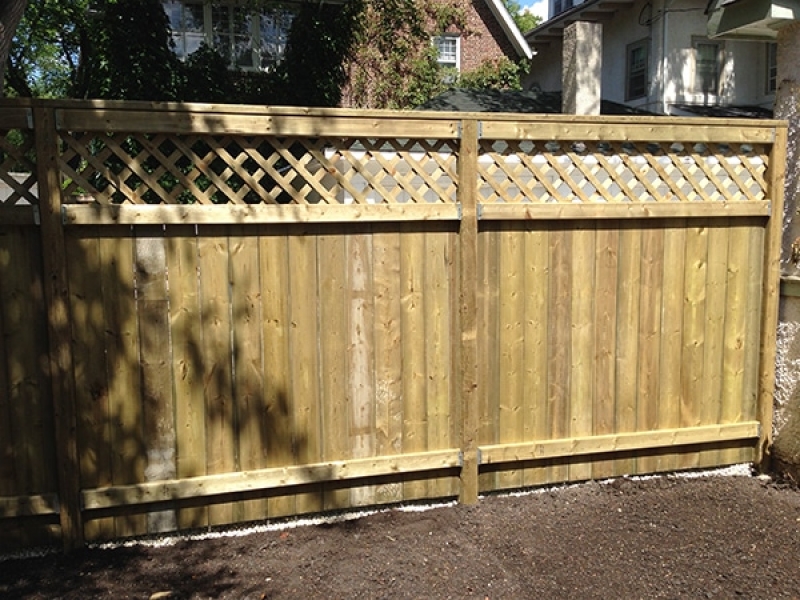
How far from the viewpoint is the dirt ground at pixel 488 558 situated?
2.94 meters

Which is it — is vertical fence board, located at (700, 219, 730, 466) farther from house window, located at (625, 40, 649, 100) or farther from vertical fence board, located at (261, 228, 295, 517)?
house window, located at (625, 40, 649, 100)

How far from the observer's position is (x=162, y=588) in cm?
294

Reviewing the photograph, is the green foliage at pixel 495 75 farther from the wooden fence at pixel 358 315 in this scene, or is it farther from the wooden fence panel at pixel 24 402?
the wooden fence panel at pixel 24 402

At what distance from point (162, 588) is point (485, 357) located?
6.36 ft

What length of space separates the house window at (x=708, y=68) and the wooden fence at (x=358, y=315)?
33.6ft

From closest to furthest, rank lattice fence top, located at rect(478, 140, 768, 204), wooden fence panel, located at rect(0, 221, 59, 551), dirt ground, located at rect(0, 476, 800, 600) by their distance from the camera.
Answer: dirt ground, located at rect(0, 476, 800, 600)
wooden fence panel, located at rect(0, 221, 59, 551)
lattice fence top, located at rect(478, 140, 768, 204)

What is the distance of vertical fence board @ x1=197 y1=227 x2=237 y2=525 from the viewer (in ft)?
10.7

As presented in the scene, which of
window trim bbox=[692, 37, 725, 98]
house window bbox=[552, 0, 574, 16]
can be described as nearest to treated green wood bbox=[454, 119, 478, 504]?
window trim bbox=[692, 37, 725, 98]

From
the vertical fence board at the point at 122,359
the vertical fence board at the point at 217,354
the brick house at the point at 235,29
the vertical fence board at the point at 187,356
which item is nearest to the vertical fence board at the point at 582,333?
the vertical fence board at the point at 217,354

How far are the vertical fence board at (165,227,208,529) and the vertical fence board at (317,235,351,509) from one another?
60 centimetres

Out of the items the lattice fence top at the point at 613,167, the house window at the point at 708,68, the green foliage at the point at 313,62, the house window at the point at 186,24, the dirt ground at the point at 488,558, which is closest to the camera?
the dirt ground at the point at 488,558

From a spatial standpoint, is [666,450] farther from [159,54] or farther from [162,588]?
[159,54]

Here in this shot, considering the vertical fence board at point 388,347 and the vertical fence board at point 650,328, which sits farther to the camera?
the vertical fence board at point 650,328

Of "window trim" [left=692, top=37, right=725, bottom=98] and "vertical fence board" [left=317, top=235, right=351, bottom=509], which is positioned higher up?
"window trim" [left=692, top=37, right=725, bottom=98]
